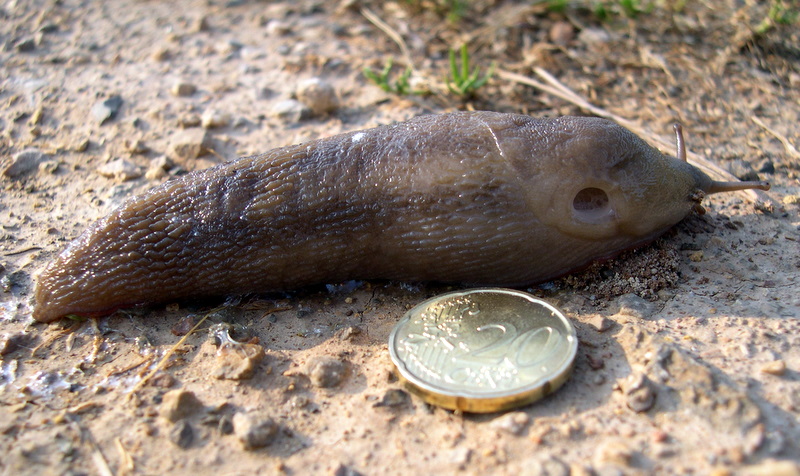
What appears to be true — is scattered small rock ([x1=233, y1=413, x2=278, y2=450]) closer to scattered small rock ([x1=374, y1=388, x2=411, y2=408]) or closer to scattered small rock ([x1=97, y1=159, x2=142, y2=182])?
scattered small rock ([x1=374, y1=388, x2=411, y2=408])

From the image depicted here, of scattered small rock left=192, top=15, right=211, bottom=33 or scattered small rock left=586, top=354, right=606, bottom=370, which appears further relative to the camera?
scattered small rock left=192, top=15, right=211, bottom=33

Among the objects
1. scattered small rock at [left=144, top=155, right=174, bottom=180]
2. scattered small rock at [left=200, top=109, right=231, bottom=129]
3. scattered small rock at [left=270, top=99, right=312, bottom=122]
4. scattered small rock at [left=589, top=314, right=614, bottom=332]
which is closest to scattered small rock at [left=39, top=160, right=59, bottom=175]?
scattered small rock at [left=144, top=155, right=174, bottom=180]

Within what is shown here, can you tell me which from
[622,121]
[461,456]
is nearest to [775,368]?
[461,456]

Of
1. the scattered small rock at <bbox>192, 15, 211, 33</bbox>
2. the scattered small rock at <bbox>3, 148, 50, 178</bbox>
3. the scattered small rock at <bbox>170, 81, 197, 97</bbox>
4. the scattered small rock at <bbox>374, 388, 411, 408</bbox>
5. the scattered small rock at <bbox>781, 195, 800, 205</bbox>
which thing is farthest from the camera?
the scattered small rock at <bbox>192, 15, 211, 33</bbox>

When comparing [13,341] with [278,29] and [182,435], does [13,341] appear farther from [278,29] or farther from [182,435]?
[278,29]

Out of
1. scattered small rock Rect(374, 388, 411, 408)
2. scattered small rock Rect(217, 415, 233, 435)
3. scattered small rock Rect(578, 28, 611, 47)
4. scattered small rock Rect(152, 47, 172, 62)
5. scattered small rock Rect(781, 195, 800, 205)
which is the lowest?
scattered small rock Rect(781, 195, 800, 205)

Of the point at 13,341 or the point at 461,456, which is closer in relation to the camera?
the point at 461,456
